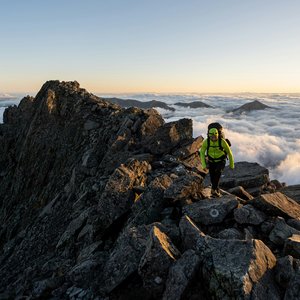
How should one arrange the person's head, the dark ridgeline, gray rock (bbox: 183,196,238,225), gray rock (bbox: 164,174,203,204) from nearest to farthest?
the dark ridgeline → gray rock (bbox: 183,196,238,225) → gray rock (bbox: 164,174,203,204) → the person's head

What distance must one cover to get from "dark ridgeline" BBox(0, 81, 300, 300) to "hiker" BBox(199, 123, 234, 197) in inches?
36.9

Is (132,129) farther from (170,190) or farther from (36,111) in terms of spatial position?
(36,111)

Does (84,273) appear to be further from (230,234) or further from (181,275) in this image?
(230,234)

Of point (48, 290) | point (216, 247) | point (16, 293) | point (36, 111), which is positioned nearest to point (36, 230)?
point (16, 293)

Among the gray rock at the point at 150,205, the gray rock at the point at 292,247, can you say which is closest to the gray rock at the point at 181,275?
the gray rock at the point at 292,247

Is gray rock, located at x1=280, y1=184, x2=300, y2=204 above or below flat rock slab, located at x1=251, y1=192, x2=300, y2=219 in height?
below

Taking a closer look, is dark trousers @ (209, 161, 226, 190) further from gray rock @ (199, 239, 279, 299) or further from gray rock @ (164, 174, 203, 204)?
gray rock @ (199, 239, 279, 299)

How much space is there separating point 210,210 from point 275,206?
95.8 inches

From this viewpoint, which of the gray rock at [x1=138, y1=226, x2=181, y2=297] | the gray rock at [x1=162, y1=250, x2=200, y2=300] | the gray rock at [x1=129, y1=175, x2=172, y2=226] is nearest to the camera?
the gray rock at [x1=162, y1=250, x2=200, y2=300]

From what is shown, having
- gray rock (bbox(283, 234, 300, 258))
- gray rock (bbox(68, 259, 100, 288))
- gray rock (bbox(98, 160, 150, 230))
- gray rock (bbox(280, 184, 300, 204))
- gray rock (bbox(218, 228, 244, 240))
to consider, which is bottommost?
gray rock (bbox(280, 184, 300, 204))

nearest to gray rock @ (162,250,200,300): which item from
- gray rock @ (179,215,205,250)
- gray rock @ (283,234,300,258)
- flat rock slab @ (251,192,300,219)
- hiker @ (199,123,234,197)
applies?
gray rock @ (179,215,205,250)

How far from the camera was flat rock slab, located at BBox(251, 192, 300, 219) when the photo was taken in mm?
13062

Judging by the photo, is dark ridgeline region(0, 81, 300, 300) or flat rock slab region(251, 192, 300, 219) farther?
flat rock slab region(251, 192, 300, 219)

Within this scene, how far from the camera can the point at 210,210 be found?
13.0 metres
